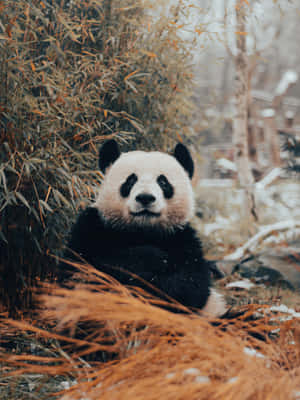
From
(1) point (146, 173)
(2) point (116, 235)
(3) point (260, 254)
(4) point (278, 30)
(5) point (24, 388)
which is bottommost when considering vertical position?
(5) point (24, 388)

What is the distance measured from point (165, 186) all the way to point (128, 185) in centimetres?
15

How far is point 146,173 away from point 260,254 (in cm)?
143

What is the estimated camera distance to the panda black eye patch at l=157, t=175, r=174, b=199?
140 centimetres

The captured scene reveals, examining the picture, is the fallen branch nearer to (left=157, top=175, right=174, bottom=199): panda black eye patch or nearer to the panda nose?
(left=157, top=175, right=174, bottom=199): panda black eye patch

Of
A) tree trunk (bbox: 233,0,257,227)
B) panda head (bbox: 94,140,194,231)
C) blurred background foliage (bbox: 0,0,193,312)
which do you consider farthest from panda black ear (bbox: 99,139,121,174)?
tree trunk (bbox: 233,0,257,227)

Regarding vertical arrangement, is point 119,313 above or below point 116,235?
below

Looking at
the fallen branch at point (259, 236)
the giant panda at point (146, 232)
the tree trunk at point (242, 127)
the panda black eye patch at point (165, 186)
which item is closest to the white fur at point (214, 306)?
the giant panda at point (146, 232)

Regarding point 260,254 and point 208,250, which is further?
point 208,250

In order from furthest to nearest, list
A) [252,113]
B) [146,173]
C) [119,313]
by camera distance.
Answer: [252,113] → [146,173] → [119,313]

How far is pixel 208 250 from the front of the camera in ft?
9.97

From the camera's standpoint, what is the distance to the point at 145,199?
4.22ft

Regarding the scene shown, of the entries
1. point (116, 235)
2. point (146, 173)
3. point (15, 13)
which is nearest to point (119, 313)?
point (116, 235)

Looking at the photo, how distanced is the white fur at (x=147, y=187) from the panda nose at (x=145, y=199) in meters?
0.03

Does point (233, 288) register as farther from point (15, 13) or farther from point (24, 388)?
point (15, 13)
